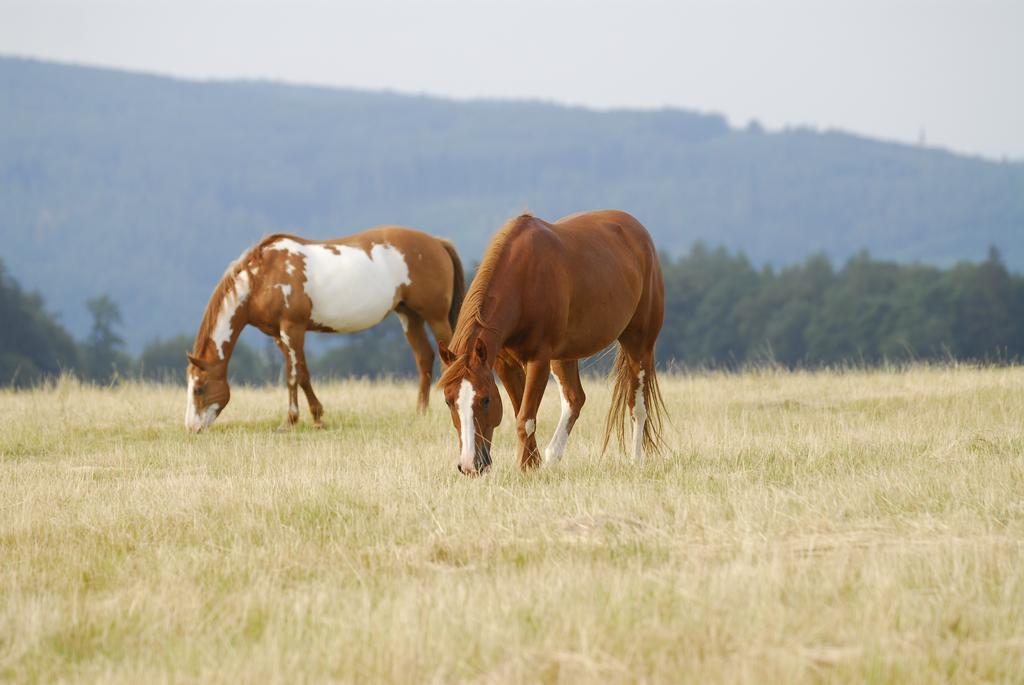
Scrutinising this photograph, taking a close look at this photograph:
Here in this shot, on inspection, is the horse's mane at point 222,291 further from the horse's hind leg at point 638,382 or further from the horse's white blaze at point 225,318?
the horse's hind leg at point 638,382

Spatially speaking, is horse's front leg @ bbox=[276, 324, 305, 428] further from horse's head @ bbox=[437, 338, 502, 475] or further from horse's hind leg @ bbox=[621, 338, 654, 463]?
horse's head @ bbox=[437, 338, 502, 475]

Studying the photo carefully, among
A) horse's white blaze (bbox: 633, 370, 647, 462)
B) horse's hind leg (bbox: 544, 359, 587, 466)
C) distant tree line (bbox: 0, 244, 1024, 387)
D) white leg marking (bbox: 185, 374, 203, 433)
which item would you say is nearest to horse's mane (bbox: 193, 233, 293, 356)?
white leg marking (bbox: 185, 374, 203, 433)

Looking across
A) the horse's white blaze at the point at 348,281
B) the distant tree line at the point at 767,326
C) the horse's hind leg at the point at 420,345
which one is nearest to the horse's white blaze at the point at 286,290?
the horse's white blaze at the point at 348,281

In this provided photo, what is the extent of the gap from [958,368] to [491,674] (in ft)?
42.1

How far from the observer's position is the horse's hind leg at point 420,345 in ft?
46.0

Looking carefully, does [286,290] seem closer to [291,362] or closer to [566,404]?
[291,362]

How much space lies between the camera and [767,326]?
6825 cm

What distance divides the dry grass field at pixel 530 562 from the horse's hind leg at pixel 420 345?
3.23 m

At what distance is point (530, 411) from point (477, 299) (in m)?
1.01

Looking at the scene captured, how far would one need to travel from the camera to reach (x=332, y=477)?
865 centimetres

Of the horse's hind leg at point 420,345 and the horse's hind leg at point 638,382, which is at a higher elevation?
the horse's hind leg at point 638,382

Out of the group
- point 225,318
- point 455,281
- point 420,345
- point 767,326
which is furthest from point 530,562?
point 767,326

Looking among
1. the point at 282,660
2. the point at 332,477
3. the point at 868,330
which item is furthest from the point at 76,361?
the point at 282,660

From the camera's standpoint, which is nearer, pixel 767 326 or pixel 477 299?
pixel 477 299
